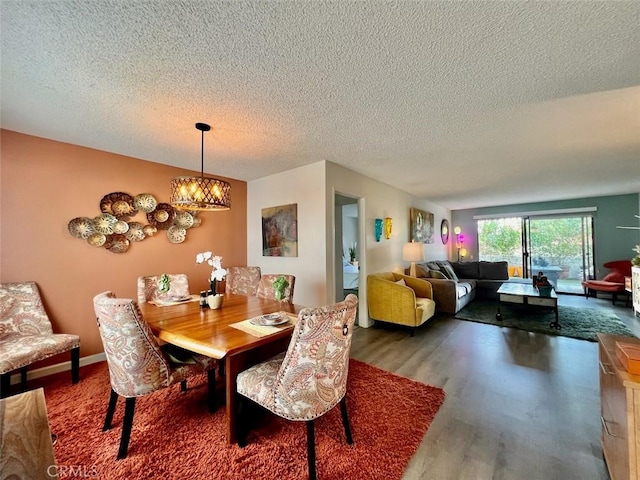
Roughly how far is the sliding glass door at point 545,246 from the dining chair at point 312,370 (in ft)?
25.1

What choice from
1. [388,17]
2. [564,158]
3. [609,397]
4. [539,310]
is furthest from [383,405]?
[539,310]

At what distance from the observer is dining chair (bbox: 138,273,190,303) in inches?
99.0

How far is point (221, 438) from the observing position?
165 centimetres

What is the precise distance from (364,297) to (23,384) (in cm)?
379

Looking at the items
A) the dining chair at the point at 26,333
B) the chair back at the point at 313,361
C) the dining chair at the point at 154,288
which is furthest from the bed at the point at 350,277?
the chair back at the point at 313,361

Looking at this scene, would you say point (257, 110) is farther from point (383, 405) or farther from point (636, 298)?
point (636, 298)

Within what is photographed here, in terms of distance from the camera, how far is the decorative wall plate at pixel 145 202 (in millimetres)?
3110

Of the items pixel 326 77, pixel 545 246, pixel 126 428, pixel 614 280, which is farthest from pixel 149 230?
pixel 545 246

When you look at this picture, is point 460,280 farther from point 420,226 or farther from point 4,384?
point 4,384

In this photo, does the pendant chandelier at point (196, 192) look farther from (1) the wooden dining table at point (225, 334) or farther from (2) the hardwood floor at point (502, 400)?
(2) the hardwood floor at point (502, 400)

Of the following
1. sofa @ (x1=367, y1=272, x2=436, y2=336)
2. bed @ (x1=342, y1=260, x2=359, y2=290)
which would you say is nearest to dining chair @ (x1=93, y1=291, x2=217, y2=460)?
sofa @ (x1=367, y1=272, x2=436, y2=336)

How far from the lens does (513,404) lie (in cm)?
200

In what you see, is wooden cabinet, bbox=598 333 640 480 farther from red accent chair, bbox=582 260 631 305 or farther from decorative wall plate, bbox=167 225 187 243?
red accent chair, bbox=582 260 631 305

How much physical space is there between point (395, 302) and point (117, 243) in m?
3.62
